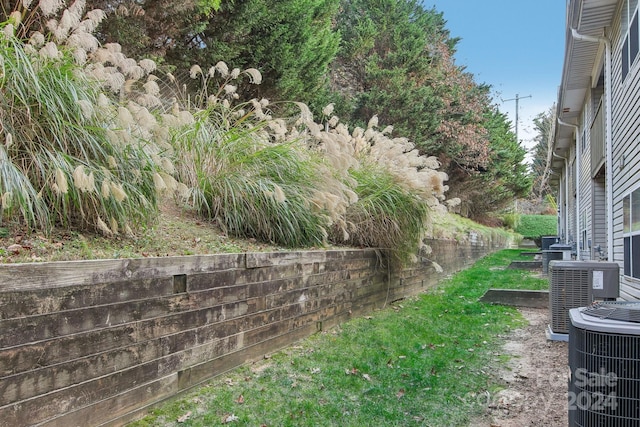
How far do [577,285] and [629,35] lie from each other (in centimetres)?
318

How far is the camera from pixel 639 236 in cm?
529

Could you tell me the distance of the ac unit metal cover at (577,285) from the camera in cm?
447

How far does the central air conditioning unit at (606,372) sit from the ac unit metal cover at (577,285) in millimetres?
2816

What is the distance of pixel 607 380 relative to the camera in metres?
1.83

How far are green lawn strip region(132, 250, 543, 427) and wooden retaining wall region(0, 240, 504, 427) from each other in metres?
0.20

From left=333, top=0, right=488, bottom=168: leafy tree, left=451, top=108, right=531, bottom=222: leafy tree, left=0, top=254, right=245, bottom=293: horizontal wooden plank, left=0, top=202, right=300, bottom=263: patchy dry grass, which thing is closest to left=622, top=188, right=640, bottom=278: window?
left=0, top=202, right=300, bottom=263: patchy dry grass

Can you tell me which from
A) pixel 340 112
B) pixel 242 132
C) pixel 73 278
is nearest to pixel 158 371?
pixel 73 278

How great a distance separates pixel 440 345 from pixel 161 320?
9.31 ft

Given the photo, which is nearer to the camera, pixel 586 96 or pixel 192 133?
pixel 192 133

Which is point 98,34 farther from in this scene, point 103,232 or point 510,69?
A: point 510,69

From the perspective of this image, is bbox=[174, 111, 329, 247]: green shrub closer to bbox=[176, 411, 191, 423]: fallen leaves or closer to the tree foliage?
the tree foliage

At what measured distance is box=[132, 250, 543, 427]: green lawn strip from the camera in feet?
9.25

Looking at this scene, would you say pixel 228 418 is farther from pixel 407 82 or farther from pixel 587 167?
pixel 407 82

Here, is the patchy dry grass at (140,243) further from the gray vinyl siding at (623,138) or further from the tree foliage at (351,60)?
the gray vinyl siding at (623,138)
